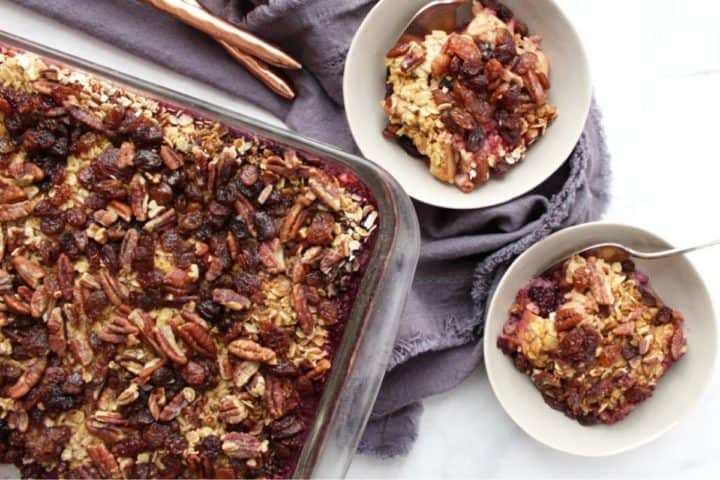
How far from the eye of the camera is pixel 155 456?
63.8 inches

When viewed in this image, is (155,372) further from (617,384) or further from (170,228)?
(617,384)

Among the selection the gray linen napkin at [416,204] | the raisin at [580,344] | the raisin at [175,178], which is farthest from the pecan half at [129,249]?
Result: the raisin at [580,344]

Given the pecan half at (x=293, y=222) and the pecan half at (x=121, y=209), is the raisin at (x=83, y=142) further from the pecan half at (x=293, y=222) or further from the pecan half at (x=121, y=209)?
the pecan half at (x=293, y=222)

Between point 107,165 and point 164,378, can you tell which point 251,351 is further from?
point 107,165

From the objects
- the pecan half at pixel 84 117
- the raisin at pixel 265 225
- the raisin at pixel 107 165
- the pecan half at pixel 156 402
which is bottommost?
the pecan half at pixel 156 402

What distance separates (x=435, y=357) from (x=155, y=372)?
1.95 feet

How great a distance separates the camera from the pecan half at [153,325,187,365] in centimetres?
159

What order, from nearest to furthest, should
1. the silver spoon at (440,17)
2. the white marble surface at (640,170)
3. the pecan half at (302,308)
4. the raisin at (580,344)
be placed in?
the pecan half at (302,308)
the raisin at (580,344)
the silver spoon at (440,17)
the white marble surface at (640,170)

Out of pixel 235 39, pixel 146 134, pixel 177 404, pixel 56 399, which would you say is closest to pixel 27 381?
pixel 56 399

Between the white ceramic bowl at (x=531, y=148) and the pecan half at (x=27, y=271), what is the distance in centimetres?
66

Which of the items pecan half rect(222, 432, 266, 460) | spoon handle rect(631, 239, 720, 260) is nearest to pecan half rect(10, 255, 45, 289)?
pecan half rect(222, 432, 266, 460)

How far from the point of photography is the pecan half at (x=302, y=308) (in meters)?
1.55

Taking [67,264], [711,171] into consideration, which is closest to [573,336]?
[711,171]

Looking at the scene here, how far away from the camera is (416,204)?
6.29 feet
